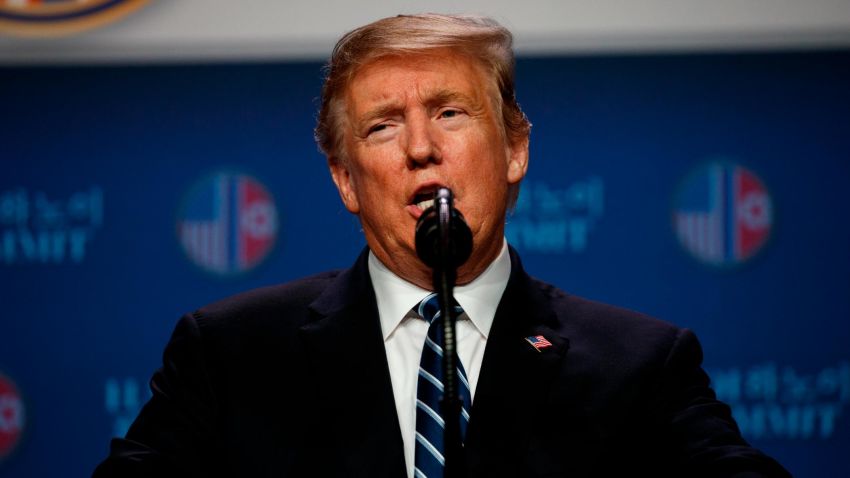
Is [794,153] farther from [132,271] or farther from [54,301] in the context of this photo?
[54,301]

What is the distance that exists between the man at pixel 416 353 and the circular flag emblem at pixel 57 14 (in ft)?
4.20

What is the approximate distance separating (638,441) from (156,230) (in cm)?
170

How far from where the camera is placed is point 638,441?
1563 millimetres

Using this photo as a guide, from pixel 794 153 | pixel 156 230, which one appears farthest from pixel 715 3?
pixel 156 230

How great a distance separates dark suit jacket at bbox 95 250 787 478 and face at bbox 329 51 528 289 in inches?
4.5

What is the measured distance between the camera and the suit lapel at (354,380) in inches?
58.3

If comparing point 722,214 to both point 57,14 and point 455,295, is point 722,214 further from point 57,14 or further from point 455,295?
point 57,14

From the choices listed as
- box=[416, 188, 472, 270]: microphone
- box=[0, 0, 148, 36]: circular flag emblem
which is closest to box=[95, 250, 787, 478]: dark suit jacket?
box=[416, 188, 472, 270]: microphone

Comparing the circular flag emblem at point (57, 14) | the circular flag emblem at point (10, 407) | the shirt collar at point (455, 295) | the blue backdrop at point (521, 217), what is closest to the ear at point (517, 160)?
the shirt collar at point (455, 295)

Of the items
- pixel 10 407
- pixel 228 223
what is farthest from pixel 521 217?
pixel 10 407

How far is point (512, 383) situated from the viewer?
154cm

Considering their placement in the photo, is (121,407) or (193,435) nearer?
(193,435)

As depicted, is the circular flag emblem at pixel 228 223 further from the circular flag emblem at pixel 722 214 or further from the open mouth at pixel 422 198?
the open mouth at pixel 422 198

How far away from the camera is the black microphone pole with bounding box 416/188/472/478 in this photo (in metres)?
1.11
